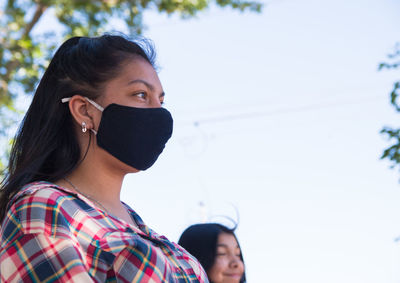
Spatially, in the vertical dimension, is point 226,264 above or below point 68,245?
above

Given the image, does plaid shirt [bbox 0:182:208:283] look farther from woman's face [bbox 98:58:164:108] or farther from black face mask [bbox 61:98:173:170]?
woman's face [bbox 98:58:164:108]

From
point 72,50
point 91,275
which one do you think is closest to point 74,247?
point 91,275

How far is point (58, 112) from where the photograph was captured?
2.18 metres

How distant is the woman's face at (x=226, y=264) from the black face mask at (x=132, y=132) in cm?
206

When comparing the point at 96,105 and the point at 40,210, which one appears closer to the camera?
the point at 40,210

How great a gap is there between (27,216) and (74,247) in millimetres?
170

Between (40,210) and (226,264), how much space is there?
259cm

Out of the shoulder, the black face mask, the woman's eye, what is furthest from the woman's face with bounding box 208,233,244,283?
the shoulder

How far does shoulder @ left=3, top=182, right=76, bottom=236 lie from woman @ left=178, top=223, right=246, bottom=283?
242 centimetres

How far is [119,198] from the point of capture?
2223mm

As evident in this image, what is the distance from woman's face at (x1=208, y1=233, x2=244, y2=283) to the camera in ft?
13.4

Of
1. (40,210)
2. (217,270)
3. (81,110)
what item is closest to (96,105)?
(81,110)

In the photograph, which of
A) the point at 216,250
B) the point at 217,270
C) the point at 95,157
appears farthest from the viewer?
the point at 216,250

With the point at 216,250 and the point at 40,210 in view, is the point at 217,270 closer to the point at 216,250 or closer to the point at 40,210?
the point at 216,250
